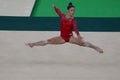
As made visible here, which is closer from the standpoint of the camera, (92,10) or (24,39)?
(24,39)

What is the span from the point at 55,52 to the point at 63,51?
162 mm

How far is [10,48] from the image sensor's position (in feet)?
19.3

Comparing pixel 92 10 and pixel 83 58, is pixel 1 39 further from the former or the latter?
pixel 92 10

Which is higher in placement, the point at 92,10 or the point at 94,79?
the point at 94,79

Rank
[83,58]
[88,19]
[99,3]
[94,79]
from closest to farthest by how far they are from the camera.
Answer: [94,79]
[83,58]
[88,19]
[99,3]

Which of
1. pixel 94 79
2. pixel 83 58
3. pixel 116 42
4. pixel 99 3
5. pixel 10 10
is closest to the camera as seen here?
pixel 94 79

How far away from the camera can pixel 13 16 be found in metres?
7.54

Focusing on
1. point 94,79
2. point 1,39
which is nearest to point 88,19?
point 1,39

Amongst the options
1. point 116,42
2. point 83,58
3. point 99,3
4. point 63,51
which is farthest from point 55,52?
point 99,3

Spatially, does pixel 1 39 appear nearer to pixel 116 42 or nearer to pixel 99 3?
pixel 116 42

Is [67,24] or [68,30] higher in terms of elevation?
[67,24]

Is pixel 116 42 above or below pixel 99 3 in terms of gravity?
above

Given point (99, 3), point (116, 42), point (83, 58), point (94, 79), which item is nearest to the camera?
point (94, 79)

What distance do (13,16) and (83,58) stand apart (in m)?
2.66
